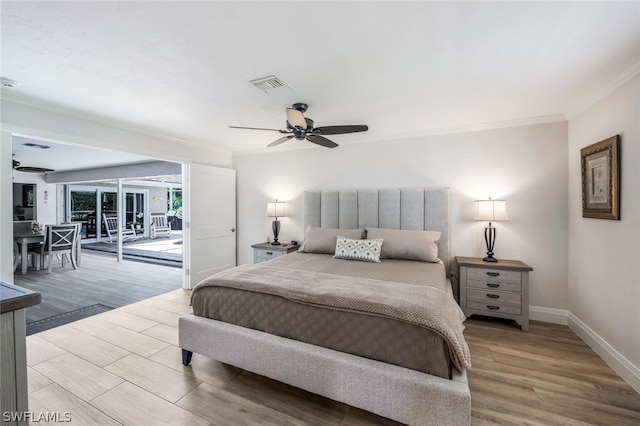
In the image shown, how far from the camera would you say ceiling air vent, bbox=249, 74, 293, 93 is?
225 cm

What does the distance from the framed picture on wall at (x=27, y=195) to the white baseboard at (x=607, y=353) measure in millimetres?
12844

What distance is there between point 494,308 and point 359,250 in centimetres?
165

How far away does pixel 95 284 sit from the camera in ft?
15.1

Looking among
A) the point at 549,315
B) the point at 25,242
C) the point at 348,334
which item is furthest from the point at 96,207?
the point at 549,315

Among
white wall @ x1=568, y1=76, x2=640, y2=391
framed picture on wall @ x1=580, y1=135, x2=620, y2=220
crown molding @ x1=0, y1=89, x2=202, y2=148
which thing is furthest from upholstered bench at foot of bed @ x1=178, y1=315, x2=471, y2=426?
crown molding @ x1=0, y1=89, x2=202, y2=148

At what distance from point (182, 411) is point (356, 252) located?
2.16 m

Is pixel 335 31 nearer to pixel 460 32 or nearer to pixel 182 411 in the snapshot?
pixel 460 32

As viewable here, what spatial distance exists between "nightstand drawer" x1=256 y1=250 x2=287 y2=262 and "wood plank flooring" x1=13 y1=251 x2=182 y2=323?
1.51 m

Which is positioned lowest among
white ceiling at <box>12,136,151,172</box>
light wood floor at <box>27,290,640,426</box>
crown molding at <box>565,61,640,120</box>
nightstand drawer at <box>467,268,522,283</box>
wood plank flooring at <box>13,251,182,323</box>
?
light wood floor at <box>27,290,640,426</box>

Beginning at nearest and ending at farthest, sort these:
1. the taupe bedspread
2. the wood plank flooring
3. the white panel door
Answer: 1. the taupe bedspread
2. the wood plank flooring
3. the white panel door

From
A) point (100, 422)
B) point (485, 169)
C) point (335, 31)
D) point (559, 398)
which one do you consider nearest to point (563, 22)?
point (335, 31)

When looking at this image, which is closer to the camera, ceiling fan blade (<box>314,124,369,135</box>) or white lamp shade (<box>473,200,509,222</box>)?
ceiling fan blade (<box>314,124,369,135</box>)

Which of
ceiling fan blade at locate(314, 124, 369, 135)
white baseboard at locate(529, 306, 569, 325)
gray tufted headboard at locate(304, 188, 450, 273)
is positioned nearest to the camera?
ceiling fan blade at locate(314, 124, 369, 135)

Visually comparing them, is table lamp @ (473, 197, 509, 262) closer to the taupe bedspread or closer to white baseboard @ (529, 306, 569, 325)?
white baseboard @ (529, 306, 569, 325)
